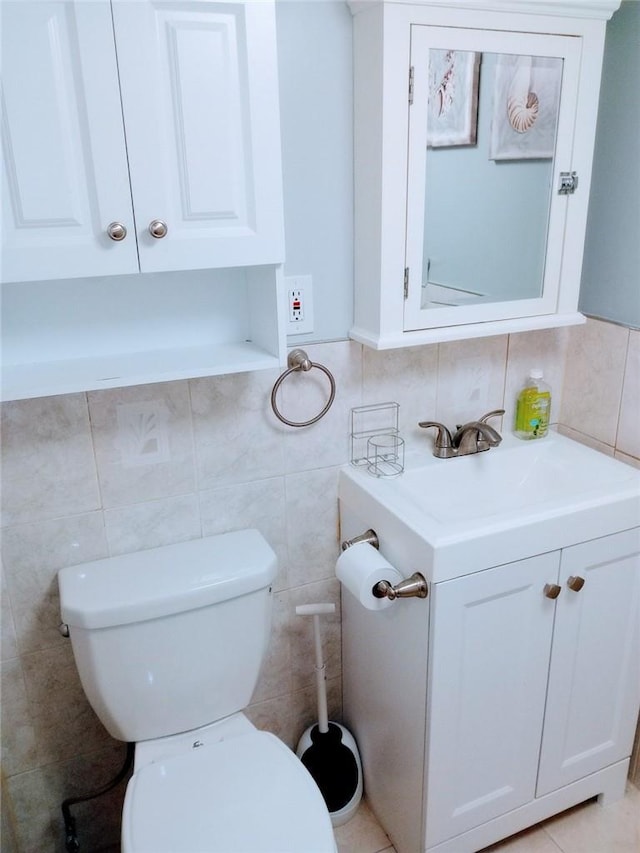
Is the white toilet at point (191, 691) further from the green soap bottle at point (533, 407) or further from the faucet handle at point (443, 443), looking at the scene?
the green soap bottle at point (533, 407)

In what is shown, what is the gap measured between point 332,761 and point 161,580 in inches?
29.9

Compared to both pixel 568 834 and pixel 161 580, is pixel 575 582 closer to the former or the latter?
pixel 568 834

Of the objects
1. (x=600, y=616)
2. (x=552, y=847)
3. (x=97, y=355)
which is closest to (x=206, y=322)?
(x=97, y=355)

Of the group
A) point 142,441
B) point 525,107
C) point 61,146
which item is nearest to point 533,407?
point 525,107

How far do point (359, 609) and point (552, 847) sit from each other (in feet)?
2.46

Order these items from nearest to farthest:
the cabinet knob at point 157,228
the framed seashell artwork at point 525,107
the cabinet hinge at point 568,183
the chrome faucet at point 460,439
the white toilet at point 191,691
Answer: the cabinet knob at point 157,228, the white toilet at point 191,691, the framed seashell artwork at point 525,107, the cabinet hinge at point 568,183, the chrome faucet at point 460,439

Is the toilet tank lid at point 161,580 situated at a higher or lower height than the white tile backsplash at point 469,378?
lower

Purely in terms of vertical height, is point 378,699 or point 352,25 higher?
point 352,25

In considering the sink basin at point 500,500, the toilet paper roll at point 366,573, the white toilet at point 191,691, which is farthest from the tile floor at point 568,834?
the sink basin at point 500,500

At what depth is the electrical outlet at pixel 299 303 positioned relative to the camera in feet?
4.55

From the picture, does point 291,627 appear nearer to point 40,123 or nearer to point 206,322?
point 206,322

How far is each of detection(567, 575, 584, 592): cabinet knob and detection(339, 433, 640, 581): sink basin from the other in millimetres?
80

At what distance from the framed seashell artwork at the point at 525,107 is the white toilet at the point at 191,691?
103 cm

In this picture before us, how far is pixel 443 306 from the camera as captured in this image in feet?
4.69
